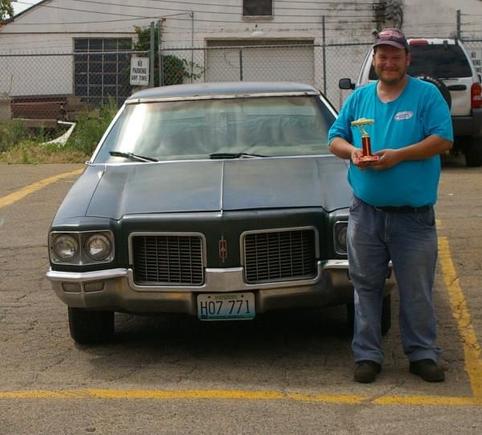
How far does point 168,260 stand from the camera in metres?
A: 5.03

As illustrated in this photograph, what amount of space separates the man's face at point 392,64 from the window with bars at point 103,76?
72.7 ft

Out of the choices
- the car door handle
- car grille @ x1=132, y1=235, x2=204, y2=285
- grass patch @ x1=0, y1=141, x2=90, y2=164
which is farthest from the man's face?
grass patch @ x1=0, y1=141, x2=90, y2=164

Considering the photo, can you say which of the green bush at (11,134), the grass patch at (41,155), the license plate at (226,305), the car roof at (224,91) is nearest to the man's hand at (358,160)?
the license plate at (226,305)

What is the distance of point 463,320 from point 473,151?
24.9ft

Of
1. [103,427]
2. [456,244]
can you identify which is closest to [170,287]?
[103,427]

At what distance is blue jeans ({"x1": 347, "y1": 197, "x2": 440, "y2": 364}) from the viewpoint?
4.72 m

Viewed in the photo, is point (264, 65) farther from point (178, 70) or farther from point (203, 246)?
point (203, 246)

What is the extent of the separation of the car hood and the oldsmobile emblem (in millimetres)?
202

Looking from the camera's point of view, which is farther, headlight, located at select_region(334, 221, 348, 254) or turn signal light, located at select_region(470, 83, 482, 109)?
turn signal light, located at select_region(470, 83, 482, 109)

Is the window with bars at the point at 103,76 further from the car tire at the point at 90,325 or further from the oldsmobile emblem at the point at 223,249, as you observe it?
the oldsmobile emblem at the point at 223,249

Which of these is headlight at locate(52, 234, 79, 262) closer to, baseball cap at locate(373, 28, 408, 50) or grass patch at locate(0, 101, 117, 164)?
baseball cap at locate(373, 28, 408, 50)

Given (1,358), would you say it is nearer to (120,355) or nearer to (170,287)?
(120,355)

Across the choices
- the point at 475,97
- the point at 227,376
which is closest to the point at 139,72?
the point at 475,97

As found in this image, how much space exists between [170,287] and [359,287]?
3.46ft
